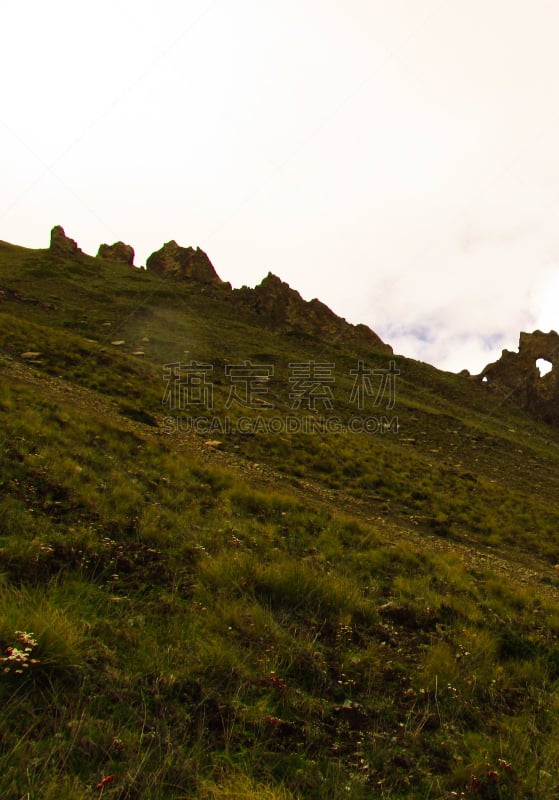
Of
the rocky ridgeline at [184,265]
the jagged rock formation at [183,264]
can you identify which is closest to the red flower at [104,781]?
the rocky ridgeline at [184,265]

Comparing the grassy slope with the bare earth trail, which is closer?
the grassy slope

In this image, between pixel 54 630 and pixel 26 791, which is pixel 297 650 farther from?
pixel 26 791

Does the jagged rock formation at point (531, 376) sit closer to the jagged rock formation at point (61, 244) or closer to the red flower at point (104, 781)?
the red flower at point (104, 781)

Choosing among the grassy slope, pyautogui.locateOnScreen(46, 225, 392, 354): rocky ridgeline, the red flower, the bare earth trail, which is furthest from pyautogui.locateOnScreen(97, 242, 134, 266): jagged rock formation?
the red flower

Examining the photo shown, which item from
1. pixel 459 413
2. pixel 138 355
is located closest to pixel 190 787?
pixel 138 355

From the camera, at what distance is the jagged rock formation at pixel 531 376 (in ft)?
158

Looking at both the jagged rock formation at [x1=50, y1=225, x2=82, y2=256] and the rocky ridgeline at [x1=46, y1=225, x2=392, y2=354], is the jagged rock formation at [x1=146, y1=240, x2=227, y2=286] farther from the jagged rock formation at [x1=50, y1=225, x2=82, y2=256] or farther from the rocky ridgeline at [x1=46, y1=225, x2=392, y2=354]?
the jagged rock formation at [x1=50, y1=225, x2=82, y2=256]

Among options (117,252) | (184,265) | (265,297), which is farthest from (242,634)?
(117,252)

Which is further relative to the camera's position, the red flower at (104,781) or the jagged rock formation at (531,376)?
the jagged rock formation at (531,376)

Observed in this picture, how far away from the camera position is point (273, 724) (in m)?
3.55

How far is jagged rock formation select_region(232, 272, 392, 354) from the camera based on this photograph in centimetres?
5525

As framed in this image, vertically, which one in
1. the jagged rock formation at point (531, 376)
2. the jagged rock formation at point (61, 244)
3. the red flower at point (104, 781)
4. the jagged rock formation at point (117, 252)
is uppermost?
the jagged rock formation at point (117, 252)

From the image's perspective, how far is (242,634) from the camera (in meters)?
4.63

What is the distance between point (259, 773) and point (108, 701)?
47.5 inches
